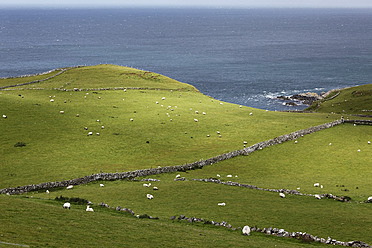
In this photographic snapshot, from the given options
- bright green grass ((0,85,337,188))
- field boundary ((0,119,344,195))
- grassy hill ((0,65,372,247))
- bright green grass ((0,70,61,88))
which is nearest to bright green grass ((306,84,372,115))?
grassy hill ((0,65,372,247))

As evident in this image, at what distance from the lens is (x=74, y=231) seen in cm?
2095

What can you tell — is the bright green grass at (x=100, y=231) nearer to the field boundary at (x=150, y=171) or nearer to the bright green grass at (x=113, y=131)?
the field boundary at (x=150, y=171)

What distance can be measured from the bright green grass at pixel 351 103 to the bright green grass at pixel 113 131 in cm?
1842

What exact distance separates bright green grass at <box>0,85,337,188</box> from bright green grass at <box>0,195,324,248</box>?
1136 centimetres

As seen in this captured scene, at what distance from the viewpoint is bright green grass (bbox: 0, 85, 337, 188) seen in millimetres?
38750

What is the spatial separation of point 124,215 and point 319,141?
101ft

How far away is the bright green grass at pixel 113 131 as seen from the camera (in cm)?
3875

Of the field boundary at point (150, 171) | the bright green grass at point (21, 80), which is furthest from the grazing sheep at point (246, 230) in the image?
the bright green grass at point (21, 80)

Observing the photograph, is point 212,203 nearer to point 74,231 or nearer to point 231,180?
point 231,180

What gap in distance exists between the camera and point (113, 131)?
163 ft

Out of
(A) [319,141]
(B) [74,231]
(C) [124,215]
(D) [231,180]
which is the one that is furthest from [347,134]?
(B) [74,231]

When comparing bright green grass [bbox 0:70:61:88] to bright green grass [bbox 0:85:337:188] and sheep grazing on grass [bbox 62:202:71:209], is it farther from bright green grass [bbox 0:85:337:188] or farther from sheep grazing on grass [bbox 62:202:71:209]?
sheep grazing on grass [bbox 62:202:71:209]

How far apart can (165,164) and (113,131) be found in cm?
1220

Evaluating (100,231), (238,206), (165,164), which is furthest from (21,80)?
(100,231)
